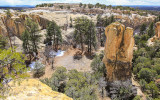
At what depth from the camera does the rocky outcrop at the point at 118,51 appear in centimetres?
1741

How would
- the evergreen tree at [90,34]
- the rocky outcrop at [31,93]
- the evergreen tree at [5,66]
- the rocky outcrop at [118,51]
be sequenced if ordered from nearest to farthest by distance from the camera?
1. the rocky outcrop at [31,93]
2. the evergreen tree at [5,66]
3. the rocky outcrop at [118,51]
4. the evergreen tree at [90,34]

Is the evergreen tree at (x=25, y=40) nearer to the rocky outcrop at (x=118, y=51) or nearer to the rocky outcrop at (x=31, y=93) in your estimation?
the rocky outcrop at (x=118, y=51)

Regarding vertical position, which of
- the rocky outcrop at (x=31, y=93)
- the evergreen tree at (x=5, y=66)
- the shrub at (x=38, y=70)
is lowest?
the shrub at (x=38, y=70)

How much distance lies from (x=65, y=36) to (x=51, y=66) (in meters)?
17.1

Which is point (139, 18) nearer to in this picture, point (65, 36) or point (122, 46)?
point (65, 36)

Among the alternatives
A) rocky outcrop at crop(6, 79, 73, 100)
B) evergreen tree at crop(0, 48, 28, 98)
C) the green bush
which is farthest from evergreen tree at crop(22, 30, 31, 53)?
the green bush

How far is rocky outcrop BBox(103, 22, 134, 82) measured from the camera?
17406 mm

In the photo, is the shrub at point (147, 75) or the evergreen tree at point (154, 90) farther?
the shrub at point (147, 75)

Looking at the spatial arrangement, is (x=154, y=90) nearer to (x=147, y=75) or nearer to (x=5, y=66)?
(x=147, y=75)

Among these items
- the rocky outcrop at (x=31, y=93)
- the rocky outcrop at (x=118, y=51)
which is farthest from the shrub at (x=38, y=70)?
the rocky outcrop at (x=31, y=93)

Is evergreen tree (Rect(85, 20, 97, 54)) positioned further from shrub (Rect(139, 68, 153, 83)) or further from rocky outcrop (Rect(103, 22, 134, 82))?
shrub (Rect(139, 68, 153, 83))

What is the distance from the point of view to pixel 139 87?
18.6 meters

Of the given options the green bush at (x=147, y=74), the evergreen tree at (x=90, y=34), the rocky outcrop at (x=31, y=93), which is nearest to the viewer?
the rocky outcrop at (x=31, y=93)

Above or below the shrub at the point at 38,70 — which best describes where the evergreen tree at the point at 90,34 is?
above
